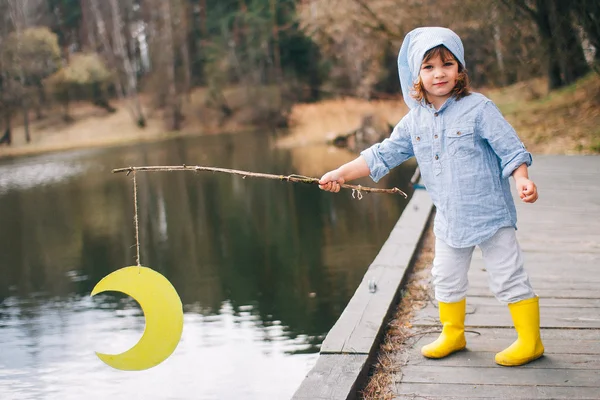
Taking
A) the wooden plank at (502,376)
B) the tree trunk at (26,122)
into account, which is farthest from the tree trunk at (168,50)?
the wooden plank at (502,376)

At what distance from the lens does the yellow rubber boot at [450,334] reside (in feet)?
8.69

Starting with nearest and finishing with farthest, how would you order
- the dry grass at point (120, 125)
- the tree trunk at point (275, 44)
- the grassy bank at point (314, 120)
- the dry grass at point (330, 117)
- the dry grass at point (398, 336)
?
the dry grass at point (398, 336) < the grassy bank at point (314, 120) < the dry grass at point (330, 117) < the dry grass at point (120, 125) < the tree trunk at point (275, 44)

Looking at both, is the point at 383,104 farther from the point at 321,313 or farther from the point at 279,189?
the point at 321,313

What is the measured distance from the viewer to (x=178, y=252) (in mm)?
7258

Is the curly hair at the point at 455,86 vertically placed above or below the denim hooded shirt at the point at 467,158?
above

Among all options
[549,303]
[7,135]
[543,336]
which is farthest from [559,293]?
[7,135]

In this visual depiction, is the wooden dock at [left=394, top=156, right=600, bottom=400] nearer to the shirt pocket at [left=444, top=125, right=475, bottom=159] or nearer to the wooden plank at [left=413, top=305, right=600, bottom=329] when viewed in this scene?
the wooden plank at [left=413, top=305, right=600, bottom=329]

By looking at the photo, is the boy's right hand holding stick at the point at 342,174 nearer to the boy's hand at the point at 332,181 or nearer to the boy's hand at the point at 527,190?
the boy's hand at the point at 332,181

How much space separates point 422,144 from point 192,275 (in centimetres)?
401

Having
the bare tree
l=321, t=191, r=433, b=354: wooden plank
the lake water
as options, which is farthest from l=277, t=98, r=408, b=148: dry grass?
l=321, t=191, r=433, b=354: wooden plank

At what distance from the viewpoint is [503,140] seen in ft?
8.14

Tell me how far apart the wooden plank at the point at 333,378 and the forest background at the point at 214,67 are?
1298cm

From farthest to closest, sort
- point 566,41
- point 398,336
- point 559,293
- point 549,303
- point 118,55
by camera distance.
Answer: point 118,55
point 566,41
point 559,293
point 549,303
point 398,336

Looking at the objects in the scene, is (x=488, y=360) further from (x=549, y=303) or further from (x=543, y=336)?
(x=549, y=303)
